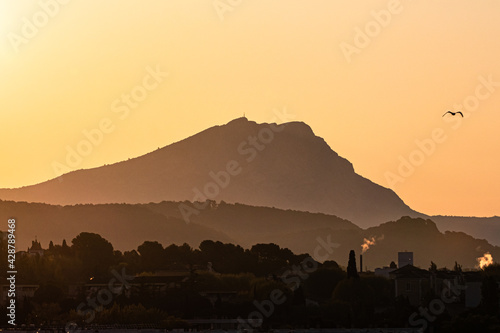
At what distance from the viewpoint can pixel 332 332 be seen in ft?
404

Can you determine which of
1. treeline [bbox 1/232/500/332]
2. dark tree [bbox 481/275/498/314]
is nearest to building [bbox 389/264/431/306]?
treeline [bbox 1/232/500/332]

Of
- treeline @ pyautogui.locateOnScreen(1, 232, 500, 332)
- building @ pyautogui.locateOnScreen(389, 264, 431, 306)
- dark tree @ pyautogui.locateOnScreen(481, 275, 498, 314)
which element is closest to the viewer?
dark tree @ pyautogui.locateOnScreen(481, 275, 498, 314)

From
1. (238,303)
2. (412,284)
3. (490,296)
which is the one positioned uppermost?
(412,284)

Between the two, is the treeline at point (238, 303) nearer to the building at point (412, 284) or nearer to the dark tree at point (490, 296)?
the dark tree at point (490, 296)

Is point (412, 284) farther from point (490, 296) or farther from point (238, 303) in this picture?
point (490, 296)

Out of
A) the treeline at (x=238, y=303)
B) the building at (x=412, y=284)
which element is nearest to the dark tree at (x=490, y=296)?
the treeline at (x=238, y=303)

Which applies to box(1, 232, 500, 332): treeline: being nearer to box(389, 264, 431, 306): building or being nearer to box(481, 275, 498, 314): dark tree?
box(481, 275, 498, 314): dark tree

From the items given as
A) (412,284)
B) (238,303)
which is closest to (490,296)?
(238,303)

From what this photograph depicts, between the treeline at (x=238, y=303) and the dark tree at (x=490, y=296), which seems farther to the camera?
the treeline at (x=238, y=303)

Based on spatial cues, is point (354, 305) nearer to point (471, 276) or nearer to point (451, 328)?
point (471, 276)

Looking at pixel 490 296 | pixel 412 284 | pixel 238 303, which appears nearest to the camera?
pixel 490 296

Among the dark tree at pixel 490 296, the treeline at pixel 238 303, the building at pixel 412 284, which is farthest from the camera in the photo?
the building at pixel 412 284

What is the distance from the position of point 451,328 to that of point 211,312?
35.9 meters

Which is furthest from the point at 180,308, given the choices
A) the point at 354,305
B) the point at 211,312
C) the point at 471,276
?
the point at 471,276
